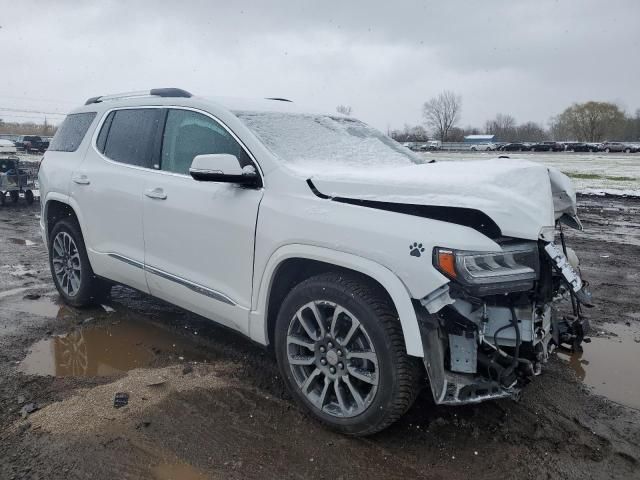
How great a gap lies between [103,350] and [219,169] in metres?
2.03

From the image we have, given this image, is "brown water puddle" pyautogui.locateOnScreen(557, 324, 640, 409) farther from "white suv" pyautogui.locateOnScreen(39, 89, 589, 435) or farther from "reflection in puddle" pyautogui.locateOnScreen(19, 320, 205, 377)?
"reflection in puddle" pyautogui.locateOnScreen(19, 320, 205, 377)

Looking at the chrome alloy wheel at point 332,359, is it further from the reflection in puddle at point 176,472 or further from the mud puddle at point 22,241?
the mud puddle at point 22,241

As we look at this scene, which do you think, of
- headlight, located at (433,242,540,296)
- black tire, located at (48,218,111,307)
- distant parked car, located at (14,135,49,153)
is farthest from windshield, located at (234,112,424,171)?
distant parked car, located at (14,135,49,153)

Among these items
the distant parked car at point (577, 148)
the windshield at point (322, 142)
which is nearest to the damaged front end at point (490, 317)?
the windshield at point (322, 142)

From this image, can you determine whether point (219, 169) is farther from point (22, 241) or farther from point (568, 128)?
point (568, 128)

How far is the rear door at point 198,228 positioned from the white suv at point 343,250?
0.01 meters

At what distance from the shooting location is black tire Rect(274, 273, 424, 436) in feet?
9.07

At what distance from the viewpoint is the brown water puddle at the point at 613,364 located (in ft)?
12.1

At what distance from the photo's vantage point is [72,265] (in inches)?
204

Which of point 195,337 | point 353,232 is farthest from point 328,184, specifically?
point 195,337

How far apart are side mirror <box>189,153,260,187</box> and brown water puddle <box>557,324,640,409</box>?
2.57 meters

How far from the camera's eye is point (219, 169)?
329 cm

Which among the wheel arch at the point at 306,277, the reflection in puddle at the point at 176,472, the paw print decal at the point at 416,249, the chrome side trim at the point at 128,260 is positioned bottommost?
the reflection in puddle at the point at 176,472

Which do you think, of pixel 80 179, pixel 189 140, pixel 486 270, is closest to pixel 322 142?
pixel 189 140
